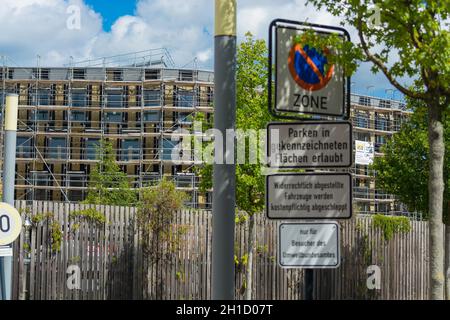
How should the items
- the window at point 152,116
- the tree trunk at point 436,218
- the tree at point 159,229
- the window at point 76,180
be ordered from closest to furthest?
the tree trunk at point 436,218 < the tree at point 159,229 < the window at point 76,180 < the window at point 152,116

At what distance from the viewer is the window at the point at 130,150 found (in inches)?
2404

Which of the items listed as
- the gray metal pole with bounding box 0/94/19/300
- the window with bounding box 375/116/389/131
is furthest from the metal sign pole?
→ the window with bounding box 375/116/389/131

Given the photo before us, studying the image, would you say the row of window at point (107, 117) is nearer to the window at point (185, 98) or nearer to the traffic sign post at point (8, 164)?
the window at point (185, 98)

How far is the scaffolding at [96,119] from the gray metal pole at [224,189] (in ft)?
171

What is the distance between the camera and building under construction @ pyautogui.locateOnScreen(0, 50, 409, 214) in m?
59.1

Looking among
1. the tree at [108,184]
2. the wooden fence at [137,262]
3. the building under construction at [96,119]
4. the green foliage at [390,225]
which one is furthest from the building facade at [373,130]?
the wooden fence at [137,262]

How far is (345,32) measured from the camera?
6.12 meters

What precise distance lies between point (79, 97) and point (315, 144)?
5719cm

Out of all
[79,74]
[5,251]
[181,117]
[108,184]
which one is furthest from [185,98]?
[5,251]

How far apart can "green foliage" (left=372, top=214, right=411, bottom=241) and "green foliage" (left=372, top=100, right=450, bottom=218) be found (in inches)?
24.9

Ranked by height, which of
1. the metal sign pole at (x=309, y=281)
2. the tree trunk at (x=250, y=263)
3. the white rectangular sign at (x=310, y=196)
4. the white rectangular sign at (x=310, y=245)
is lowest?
the tree trunk at (x=250, y=263)

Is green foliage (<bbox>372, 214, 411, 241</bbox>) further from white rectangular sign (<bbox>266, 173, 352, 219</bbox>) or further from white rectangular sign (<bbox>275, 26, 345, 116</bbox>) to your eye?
white rectangular sign (<bbox>266, 173, 352, 219</bbox>)

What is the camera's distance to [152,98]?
61.4m

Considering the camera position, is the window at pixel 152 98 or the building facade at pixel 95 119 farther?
the window at pixel 152 98
